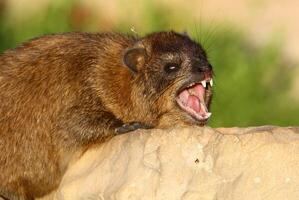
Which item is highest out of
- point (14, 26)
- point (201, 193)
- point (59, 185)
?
point (201, 193)

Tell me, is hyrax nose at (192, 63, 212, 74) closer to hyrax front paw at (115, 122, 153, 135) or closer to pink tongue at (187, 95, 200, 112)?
pink tongue at (187, 95, 200, 112)

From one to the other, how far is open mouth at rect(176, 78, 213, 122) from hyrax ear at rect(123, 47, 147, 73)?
452 millimetres

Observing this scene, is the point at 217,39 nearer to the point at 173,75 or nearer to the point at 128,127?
the point at 173,75

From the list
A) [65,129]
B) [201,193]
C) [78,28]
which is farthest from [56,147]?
[78,28]

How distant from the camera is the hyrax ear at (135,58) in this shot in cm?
786

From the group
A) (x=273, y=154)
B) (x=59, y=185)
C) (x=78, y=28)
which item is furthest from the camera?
(x=78, y=28)

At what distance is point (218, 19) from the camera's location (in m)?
14.1

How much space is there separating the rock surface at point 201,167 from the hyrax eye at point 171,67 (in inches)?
31.2

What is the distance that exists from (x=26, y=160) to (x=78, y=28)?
21.1 feet

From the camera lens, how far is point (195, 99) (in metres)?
7.65

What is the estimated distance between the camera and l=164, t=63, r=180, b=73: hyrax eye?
25.2 feet

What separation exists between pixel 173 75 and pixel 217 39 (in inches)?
243

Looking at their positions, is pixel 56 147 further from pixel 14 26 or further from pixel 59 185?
pixel 14 26

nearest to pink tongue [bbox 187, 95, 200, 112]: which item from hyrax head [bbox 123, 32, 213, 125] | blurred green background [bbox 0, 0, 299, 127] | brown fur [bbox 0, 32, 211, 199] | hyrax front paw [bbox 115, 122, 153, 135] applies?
hyrax head [bbox 123, 32, 213, 125]
